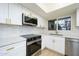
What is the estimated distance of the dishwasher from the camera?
247 cm

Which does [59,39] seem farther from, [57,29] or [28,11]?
[28,11]

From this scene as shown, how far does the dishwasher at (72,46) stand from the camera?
8.12 ft

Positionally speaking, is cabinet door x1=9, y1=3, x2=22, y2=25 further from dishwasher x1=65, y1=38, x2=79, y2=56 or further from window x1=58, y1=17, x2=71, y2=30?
window x1=58, y1=17, x2=71, y2=30

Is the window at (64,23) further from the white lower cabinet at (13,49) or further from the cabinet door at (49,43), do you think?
the white lower cabinet at (13,49)

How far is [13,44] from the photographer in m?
1.50

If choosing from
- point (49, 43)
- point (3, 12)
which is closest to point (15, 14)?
point (3, 12)

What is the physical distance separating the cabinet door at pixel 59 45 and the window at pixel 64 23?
98cm

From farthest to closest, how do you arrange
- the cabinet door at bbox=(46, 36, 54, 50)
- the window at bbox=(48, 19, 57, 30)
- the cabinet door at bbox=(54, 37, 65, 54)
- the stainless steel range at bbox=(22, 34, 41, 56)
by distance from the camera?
the window at bbox=(48, 19, 57, 30) < the cabinet door at bbox=(46, 36, 54, 50) < the cabinet door at bbox=(54, 37, 65, 54) < the stainless steel range at bbox=(22, 34, 41, 56)

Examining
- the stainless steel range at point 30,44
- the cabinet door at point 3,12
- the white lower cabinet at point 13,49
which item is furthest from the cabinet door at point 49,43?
the cabinet door at point 3,12

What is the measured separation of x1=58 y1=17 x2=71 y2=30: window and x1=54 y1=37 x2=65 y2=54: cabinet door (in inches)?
38.6

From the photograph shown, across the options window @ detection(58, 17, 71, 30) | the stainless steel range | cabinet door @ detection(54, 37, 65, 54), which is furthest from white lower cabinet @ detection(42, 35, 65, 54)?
the stainless steel range

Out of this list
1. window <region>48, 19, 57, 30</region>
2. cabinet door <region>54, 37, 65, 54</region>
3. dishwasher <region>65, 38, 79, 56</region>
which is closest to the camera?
dishwasher <region>65, 38, 79, 56</region>

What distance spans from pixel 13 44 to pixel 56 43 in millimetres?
2160

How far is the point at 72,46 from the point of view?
257cm
